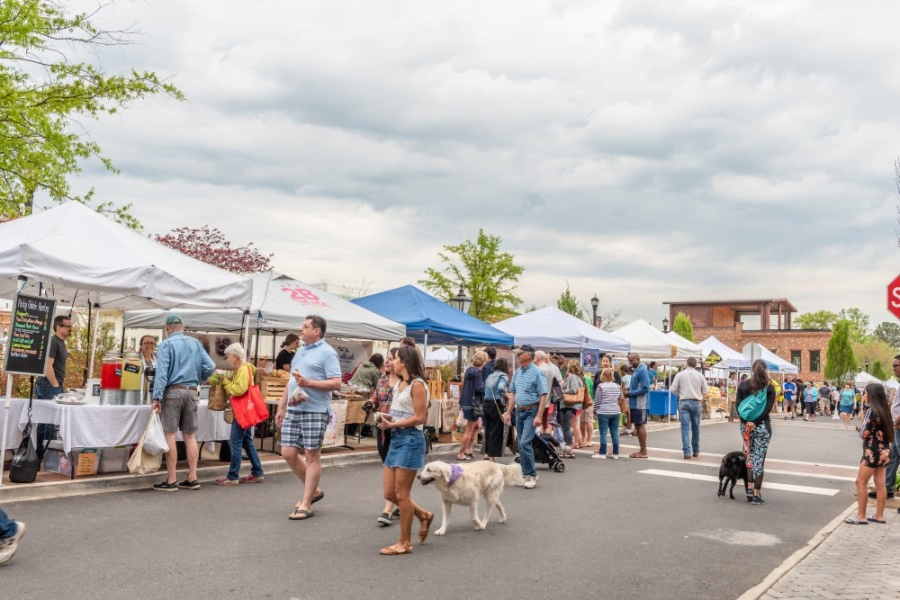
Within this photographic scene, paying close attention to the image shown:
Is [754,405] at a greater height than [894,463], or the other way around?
[754,405]

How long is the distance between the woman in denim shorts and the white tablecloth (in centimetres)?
415

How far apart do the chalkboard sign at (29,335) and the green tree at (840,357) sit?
63952mm

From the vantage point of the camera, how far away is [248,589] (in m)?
5.31

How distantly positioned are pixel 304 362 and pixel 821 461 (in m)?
12.6

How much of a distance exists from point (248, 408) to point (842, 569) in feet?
21.4

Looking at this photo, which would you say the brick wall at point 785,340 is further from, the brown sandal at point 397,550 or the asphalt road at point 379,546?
the brown sandal at point 397,550

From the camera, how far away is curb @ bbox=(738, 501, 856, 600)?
18.0 ft

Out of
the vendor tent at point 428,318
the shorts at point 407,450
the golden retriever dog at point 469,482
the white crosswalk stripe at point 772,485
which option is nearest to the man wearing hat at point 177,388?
the shorts at point 407,450

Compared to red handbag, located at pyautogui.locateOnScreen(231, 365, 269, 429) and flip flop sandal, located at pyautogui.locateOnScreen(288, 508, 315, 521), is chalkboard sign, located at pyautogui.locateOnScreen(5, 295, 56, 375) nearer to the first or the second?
red handbag, located at pyautogui.locateOnScreen(231, 365, 269, 429)

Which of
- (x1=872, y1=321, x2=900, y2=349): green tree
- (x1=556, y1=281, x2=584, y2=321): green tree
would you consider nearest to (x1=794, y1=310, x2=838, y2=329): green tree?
(x1=872, y1=321, x2=900, y2=349): green tree

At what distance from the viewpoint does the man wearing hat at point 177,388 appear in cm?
874

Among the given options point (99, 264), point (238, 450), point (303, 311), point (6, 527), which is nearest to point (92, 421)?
point (238, 450)

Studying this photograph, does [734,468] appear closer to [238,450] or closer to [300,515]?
[300,515]

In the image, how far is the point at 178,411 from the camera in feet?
29.3
